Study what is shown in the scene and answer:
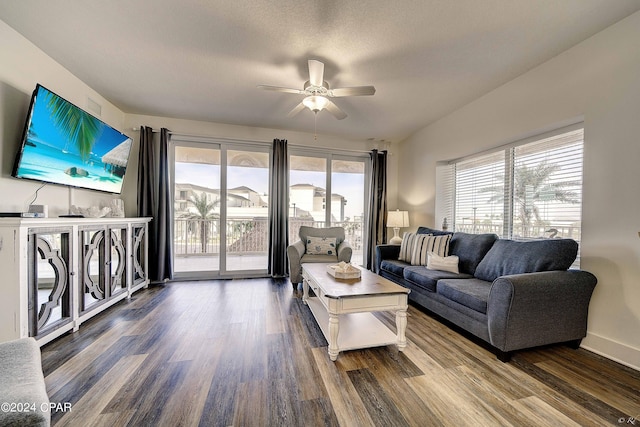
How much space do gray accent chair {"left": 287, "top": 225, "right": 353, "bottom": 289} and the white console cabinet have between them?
2054 millimetres

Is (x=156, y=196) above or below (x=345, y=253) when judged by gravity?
above

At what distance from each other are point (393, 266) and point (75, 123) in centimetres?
392

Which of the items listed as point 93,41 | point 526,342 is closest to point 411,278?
point 526,342

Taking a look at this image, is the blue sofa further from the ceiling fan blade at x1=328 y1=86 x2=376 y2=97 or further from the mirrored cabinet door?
the mirrored cabinet door

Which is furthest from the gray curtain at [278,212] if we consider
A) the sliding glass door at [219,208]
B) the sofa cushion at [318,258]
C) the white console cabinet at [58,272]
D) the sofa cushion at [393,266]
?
the white console cabinet at [58,272]

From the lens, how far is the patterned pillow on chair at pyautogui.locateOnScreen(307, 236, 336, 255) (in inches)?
152

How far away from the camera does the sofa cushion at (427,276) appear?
8.59ft

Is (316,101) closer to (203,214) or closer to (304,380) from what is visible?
(304,380)

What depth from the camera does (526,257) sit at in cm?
227

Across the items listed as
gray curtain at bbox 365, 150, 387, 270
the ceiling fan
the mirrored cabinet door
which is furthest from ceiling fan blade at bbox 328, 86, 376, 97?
the mirrored cabinet door

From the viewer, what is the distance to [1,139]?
2062 millimetres

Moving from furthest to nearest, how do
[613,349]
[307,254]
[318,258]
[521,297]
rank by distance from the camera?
[307,254]
[318,258]
[613,349]
[521,297]

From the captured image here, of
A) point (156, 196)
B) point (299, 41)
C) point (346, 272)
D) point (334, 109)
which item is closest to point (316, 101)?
point (334, 109)

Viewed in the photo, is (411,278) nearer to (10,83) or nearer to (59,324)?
(59,324)
